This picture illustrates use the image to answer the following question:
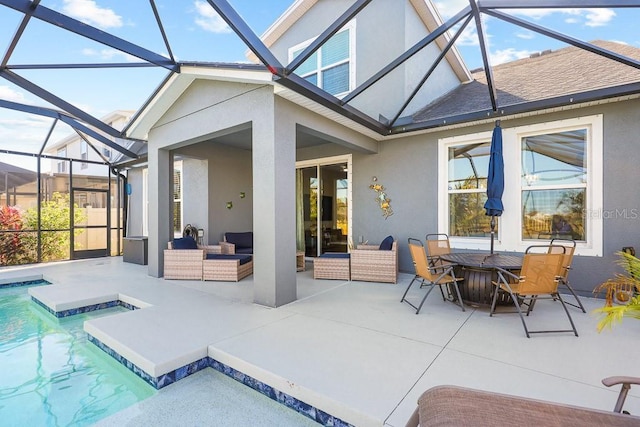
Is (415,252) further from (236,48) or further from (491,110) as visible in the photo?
(236,48)

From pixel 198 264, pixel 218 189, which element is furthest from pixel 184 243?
pixel 218 189

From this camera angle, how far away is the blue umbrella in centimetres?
552

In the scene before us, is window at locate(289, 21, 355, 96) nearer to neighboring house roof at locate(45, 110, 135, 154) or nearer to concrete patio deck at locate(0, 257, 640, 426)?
concrete patio deck at locate(0, 257, 640, 426)

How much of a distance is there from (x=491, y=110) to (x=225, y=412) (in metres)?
6.46

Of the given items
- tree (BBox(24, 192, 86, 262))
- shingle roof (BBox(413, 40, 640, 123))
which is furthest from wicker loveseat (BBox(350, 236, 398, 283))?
tree (BBox(24, 192, 86, 262))

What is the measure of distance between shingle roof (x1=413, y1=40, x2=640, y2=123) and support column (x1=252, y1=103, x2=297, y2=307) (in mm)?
3684

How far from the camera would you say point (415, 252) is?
4.79m

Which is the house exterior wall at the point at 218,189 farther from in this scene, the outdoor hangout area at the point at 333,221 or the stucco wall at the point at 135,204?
the stucco wall at the point at 135,204

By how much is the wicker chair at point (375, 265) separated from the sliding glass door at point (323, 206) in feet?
6.06

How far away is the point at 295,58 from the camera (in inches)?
199

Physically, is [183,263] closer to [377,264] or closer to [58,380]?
[58,380]

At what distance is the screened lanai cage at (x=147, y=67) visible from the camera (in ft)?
14.0

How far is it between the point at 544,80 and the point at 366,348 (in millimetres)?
7140

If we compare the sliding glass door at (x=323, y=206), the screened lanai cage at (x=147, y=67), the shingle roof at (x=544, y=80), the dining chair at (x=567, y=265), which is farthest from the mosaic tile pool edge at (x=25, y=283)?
the dining chair at (x=567, y=265)
